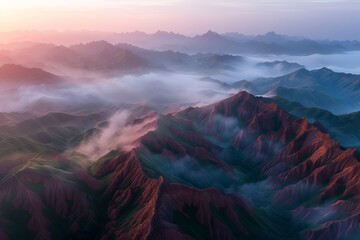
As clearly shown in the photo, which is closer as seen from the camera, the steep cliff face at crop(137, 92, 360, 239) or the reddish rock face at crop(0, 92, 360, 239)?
the reddish rock face at crop(0, 92, 360, 239)

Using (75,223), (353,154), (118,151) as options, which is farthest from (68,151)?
(353,154)

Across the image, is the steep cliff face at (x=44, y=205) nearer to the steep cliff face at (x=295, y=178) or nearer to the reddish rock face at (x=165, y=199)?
the reddish rock face at (x=165, y=199)

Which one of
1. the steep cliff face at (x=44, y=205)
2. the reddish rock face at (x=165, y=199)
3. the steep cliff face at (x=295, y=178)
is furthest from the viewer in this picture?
the steep cliff face at (x=295, y=178)

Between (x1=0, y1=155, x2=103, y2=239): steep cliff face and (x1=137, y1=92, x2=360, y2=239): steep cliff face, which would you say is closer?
(x1=0, y1=155, x2=103, y2=239): steep cliff face

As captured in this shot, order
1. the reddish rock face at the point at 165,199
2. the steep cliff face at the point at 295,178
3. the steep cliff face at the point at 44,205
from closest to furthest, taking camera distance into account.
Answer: the reddish rock face at the point at 165,199 < the steep cliff face at the point at 44,205 < the steep cliff face at the point at 295,178

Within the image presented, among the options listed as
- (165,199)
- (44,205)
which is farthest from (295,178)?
(44,205)

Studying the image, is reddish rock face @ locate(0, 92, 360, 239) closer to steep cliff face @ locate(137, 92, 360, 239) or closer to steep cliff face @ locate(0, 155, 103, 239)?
steep cliff face @ locate(0, 155, 103, 239)

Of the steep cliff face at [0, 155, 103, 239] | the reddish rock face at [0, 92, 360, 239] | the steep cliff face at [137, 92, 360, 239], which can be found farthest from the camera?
the steep cliff face at [137, 92, 360, 239]

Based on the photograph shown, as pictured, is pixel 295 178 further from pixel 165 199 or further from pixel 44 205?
pixel 44 205

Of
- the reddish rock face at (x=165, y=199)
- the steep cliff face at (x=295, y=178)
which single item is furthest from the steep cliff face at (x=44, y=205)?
the steep cliff face at (x=295, y=178)

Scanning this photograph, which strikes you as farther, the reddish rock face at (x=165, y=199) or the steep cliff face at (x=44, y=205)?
the steep cliff face at (x=44, y=205)

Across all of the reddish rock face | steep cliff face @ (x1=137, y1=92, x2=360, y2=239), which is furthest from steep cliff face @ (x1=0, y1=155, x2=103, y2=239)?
steep cliff face @ (x1=137, y1=92, x2=360, y2=239)

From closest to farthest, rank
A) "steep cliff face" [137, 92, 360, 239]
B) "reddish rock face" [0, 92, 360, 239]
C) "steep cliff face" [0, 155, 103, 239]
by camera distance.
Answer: "reddish rock face" [0, 92, 360, 239] < "steep cliff face" [0, 155, 103, 239] < "steep cliff face" [137, 92, 360, 239]
